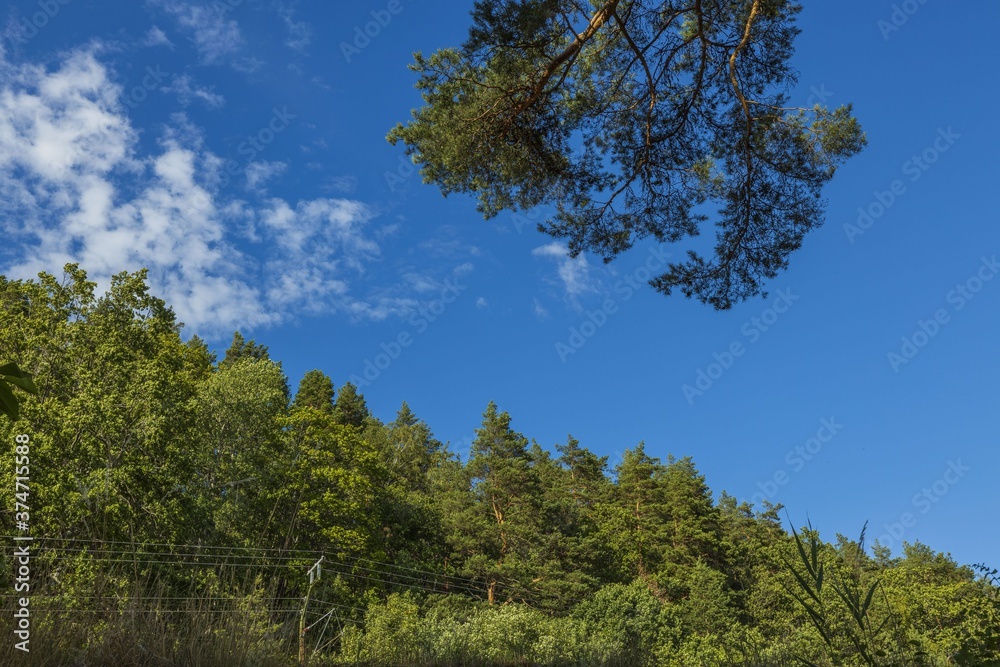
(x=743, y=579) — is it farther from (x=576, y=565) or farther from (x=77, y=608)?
(x=77, y=608)

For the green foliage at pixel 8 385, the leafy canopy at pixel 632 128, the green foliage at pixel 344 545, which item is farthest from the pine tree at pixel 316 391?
the green foliage at pixel 8 385

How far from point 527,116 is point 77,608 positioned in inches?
274

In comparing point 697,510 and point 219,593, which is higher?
point 697,510

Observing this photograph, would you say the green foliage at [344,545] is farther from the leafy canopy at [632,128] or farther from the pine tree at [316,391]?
the leafy canopy at [632,128]

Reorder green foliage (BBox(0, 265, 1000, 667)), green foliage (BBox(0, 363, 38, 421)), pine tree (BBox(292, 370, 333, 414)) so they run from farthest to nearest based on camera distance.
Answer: pine tree (BBox(292, 370, 333, 414))
green foliage (BBox(0, 265, 1000, 667))
green foliage (BBox(0, 363, 38, 421))

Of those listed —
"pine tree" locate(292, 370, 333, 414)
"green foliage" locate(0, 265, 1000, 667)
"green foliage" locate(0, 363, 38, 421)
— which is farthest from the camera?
"pine tree" locate(292, 370, 333, 414)

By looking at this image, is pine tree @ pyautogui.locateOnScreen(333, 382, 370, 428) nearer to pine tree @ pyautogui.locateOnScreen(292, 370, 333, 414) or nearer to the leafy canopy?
pine tree @ pyautogui.locateOnScreen(292, 370, 333, 414)

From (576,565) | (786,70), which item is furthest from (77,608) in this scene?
(576,565)

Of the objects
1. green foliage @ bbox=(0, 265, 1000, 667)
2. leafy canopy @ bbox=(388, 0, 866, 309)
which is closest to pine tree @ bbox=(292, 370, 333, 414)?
green foliage @ bbox=(0, 265, 1000, 667)

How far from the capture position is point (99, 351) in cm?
1892

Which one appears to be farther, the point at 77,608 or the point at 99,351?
the point at 99,351

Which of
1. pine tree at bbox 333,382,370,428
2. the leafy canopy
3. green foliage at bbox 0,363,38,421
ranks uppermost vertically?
pine tree at bbox 333,382,370,428

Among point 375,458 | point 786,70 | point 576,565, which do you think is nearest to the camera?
point 786,70

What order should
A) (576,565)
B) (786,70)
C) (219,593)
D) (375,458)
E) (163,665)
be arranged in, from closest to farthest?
(163,665), (219,593), (786,70), (375,458), (576,565)
